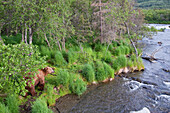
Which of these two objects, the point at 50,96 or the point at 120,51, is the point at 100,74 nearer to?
the point at 50,96

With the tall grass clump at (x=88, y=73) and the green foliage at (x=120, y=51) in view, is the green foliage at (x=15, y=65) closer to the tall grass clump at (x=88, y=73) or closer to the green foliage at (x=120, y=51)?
the tall grass clump at (x=88, y=73)

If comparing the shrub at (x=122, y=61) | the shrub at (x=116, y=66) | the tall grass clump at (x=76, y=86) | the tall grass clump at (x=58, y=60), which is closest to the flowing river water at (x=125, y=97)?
the tall grass clump at (x=76, y=86)

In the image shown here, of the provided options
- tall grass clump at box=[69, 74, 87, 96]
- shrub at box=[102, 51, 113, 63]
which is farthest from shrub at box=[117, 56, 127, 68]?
tall grass clump at box=[69, 74, 87, 96]

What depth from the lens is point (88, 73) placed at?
12594 mm

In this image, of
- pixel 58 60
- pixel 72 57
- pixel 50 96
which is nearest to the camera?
pixel 50 96

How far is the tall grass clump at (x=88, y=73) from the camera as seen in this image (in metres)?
12.7

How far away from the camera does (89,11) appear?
64.7ft

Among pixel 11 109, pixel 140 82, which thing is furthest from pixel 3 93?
pixel 140 82

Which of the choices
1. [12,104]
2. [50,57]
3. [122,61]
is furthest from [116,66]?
[12,104]

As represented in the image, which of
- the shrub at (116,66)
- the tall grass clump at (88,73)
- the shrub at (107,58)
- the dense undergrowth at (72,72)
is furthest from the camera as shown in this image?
the shrub at (107,58)

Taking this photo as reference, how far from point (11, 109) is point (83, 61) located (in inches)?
351

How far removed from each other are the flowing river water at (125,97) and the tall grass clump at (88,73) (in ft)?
2.67

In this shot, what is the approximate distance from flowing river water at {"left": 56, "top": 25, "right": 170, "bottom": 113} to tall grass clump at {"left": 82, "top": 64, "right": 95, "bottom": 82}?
81cm

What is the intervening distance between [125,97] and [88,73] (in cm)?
368
